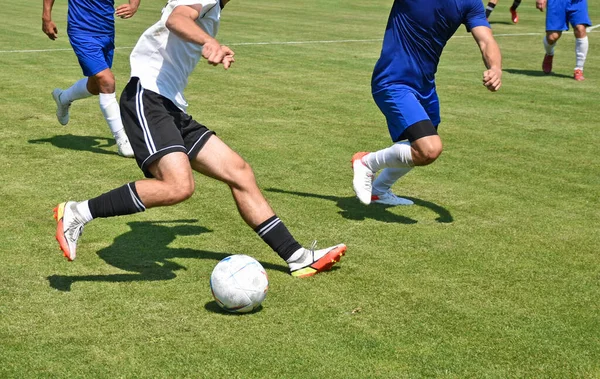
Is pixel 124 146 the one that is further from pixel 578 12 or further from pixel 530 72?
pixel 578 12

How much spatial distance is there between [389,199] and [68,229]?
3218 mm

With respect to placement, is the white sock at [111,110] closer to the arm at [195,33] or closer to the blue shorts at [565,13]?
the arm at [195,33]

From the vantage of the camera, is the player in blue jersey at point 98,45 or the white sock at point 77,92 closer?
the player in blue jersey at point 98,45

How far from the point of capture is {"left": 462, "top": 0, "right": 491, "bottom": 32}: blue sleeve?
25.0 ft

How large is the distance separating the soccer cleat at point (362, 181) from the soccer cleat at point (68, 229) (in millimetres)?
2629

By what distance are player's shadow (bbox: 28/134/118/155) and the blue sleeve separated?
414 centimetres

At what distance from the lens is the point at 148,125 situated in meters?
6.06

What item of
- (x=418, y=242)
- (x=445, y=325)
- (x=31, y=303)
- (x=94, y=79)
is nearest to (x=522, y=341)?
(x=445, y=325)

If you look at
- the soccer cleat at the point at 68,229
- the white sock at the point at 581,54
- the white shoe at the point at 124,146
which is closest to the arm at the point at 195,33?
the soccer cleat at the point at 68,229

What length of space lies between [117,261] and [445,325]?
7.90 ft

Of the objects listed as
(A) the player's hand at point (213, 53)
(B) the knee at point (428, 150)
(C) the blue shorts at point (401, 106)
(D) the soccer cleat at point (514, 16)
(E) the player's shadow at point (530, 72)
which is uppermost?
(A) the player's hand at point (213, 53)

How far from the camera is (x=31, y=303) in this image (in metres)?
5.63

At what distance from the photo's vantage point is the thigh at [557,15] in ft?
52.6

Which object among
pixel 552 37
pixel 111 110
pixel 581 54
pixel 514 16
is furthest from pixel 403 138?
pixel 514 16
